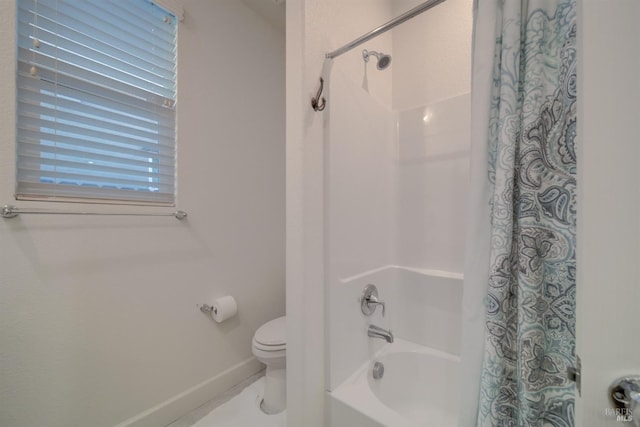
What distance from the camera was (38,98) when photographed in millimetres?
979

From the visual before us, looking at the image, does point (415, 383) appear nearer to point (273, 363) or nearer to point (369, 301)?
point (369, 301)

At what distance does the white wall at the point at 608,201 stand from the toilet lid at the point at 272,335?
1282 millimetres

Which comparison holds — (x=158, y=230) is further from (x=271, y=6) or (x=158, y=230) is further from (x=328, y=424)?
(x=271, y=6)

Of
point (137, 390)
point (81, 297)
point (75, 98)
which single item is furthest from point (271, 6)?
point (137, 390)

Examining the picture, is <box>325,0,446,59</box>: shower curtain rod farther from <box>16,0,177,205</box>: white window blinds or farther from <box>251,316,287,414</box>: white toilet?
<box>251,316,287,414</box>: white toilet

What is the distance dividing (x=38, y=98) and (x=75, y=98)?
118 millimetres

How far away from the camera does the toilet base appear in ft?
4.66

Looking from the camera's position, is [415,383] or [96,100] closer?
[96,100]

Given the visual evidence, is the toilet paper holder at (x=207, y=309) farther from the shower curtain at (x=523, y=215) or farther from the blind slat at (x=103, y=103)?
the shower curtain at (x=523, y=215)

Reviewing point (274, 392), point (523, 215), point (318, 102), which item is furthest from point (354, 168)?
point (274, 392)

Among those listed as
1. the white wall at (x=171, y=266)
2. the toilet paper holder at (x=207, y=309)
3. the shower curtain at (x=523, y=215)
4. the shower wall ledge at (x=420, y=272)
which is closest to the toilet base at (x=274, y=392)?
the white wall at (x=171, y=266)

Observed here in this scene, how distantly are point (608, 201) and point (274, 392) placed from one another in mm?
1748

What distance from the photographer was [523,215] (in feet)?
2.05

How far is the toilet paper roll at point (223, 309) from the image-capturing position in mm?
1473
